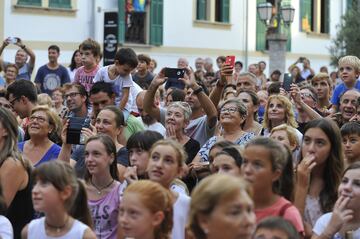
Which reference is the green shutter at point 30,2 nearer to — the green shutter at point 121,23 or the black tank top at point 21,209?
the green shutter at point 121,23

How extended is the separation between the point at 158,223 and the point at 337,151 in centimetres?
193

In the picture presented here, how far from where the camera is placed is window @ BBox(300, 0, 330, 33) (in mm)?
34781

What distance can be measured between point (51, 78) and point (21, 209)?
10.6 metres

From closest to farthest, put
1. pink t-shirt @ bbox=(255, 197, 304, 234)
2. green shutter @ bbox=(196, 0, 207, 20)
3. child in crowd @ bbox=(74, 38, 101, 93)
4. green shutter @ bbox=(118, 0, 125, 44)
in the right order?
pink t-shirt @ bbox=(255, 197, 304, 234) < child in crowd @ bbox=(74, 38, 101, 93) < green shutter @ bbox=(118, 0, 125, 44) < green shutter @ bbox=(196, 0, 207, 20)

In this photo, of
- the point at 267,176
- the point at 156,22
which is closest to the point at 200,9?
the point at 156,22

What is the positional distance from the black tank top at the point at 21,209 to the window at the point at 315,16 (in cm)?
2835

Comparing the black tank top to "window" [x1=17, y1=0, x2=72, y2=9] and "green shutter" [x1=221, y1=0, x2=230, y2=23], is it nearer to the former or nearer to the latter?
"window" [x1=17, y1=0, x2=72, y2=9]

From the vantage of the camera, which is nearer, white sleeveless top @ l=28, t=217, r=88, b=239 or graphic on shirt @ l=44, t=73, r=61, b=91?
white sleeveless top @ l=28, t=217, r=88, b=239

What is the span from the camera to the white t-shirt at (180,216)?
637cm

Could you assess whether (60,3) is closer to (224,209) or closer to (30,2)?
(30,2)

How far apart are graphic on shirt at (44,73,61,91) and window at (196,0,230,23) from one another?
12.9 metres

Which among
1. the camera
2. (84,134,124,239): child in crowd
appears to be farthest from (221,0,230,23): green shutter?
(84,134,124,239): child in crowd

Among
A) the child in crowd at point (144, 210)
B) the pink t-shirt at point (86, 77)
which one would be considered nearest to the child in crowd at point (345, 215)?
the child in crowd at point (144, 210)

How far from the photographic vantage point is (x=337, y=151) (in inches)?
275
